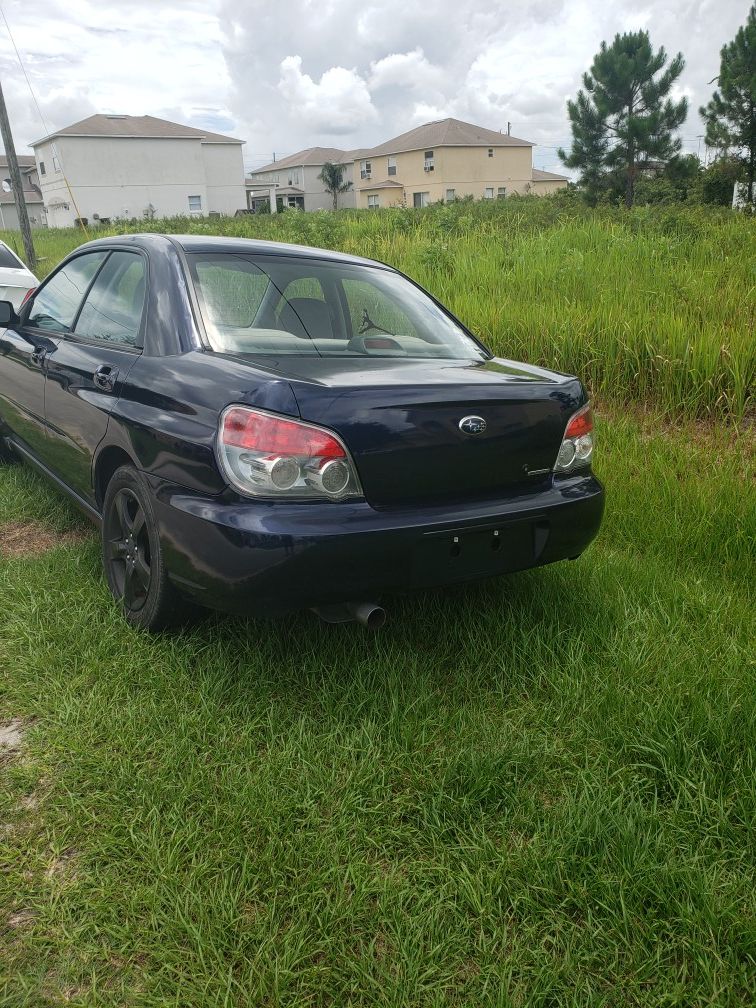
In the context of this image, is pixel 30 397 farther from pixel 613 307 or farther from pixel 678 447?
pixel 613 307

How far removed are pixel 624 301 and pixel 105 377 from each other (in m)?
4.77

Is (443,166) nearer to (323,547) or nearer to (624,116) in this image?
(624,116)

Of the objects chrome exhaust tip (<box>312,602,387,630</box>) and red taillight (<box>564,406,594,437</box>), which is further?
red taillight (<box>564,406,594,437</box>)

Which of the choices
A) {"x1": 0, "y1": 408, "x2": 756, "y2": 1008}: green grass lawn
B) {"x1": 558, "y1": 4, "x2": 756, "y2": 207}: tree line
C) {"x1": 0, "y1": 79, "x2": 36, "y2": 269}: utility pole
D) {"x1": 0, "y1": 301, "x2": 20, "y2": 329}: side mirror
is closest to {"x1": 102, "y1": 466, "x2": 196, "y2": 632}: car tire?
{"x1": 0, "y1": 408, "x2": 756, "y2": 1008}: green grass lawn

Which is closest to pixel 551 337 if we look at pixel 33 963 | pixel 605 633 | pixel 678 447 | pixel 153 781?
pixel 678 447

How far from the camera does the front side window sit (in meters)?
2.99

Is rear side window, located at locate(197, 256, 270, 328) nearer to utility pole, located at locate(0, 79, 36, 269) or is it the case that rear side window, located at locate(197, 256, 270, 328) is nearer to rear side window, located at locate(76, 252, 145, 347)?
rear side window, located at locate(76, 252, 145, 347)

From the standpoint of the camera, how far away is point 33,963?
175 cm

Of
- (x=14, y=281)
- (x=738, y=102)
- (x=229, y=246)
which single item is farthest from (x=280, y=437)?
(x=738, y=102)

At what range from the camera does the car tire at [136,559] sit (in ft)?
9.36

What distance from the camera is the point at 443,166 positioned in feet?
227

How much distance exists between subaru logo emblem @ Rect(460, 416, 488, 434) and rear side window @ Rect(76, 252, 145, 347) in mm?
1407

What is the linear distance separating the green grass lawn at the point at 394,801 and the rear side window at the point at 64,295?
1.46 metres

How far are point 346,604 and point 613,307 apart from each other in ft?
15.5
